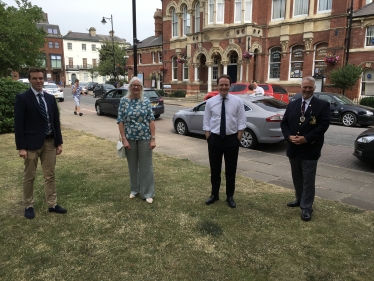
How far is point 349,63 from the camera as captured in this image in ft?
72.3

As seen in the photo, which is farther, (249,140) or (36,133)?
(249,140)

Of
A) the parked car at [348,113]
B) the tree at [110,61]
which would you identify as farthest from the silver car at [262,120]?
the tree at [110,61]

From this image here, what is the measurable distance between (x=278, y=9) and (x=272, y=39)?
2478mm

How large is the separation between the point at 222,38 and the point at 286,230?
85.1 ft

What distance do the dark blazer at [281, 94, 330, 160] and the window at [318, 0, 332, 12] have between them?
Answer: 2329cm

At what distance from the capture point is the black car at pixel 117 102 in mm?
15438

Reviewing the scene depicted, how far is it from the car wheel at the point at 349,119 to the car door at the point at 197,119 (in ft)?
24.1

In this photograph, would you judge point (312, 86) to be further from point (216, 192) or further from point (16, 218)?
point (16, 218)

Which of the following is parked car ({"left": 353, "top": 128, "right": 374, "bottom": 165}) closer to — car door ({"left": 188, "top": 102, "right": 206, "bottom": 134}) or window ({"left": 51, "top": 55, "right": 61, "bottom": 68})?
car door ({"left": 188, "top": 102, "right": 206, "bottom": 134})

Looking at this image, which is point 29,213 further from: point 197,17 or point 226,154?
point 197,17

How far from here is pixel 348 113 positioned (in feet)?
46.2

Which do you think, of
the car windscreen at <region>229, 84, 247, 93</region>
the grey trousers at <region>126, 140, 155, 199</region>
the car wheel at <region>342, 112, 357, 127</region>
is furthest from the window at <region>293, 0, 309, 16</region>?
the grey trousers at <region>126, 140, 155, 199</region>

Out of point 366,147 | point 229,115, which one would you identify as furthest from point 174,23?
point 229,115

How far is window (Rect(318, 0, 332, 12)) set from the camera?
23516mm
